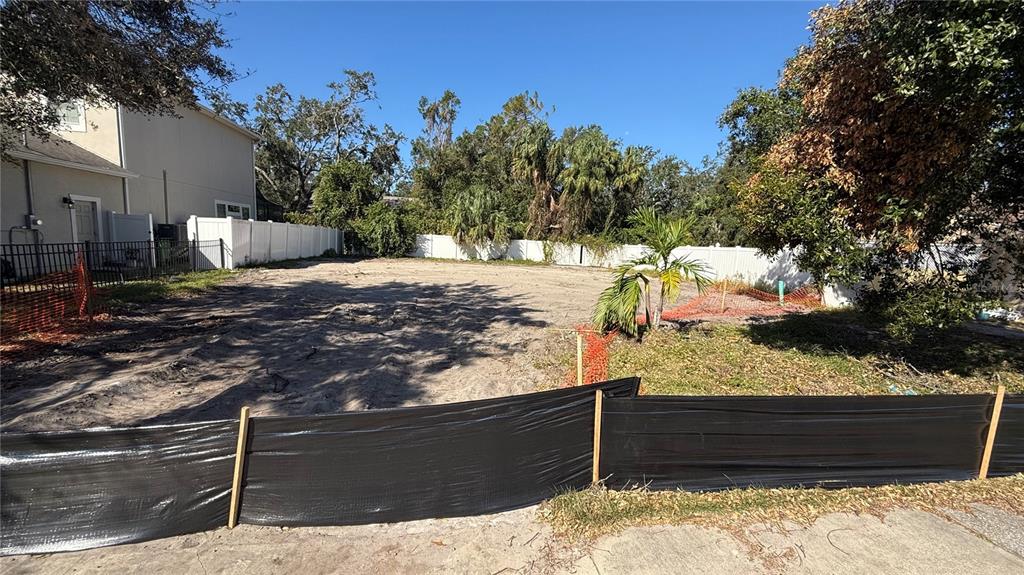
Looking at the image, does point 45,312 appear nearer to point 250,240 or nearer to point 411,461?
point 411,461

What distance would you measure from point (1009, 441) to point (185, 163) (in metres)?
24.0

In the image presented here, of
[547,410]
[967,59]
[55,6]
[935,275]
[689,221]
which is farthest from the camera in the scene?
[689,221]

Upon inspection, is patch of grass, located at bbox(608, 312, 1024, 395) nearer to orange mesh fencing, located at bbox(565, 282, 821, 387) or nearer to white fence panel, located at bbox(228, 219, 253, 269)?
orange mesh fencing, located at bbox(565, 282, 821, 387)

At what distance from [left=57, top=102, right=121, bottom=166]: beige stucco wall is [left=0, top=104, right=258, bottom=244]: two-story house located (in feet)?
0.08

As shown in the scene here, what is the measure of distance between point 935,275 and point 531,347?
18.9 ft

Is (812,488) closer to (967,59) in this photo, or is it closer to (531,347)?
(967,59)

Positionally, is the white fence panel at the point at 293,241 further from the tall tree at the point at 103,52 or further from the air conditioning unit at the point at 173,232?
the tall tree at the point at 103,52

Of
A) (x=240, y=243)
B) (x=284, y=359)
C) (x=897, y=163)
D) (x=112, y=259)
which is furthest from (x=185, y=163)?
(x=897, y=163)

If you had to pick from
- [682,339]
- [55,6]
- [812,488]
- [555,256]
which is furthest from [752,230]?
[555,256]

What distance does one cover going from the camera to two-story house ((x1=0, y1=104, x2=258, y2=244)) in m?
11.6

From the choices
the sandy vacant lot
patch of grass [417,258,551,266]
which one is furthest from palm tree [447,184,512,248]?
the sandy vacant lot

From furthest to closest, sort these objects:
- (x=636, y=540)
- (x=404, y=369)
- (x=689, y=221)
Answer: (x=689, y=221) → (x=404, y=369) → (x=636, y=540)

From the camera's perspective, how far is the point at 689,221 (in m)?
7.64

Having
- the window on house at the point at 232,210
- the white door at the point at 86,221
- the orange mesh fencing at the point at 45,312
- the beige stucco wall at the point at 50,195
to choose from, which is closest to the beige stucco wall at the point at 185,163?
the window on house at the point at 232,210
